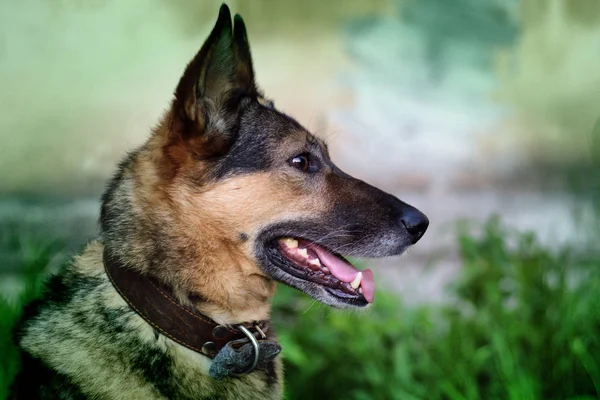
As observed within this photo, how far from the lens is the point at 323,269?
2.60 meters

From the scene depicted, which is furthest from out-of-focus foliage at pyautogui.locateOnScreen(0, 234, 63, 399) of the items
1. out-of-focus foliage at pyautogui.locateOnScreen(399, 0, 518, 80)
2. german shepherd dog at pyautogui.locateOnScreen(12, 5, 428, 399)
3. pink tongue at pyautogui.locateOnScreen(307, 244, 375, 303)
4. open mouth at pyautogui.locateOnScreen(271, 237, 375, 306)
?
out-of-focus foliage at pyautogui.locateOnScreen(399, 0, 518, 80)

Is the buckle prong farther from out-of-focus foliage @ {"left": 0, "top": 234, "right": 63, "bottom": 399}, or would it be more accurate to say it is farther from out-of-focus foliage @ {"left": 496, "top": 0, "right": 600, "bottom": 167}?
out-of-focus foliage @ {"left": 496, "top": 0, "right": 600, "bottom": 167}

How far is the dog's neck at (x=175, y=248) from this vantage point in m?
2.32

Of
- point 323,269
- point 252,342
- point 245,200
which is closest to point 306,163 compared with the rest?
point 245,200

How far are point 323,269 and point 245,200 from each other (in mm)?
452

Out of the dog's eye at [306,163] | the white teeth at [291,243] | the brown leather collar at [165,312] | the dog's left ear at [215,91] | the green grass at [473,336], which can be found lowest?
the green grass at [473,336]

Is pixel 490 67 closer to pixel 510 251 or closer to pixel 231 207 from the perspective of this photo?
pixel 510 251

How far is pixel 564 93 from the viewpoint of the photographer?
528cm

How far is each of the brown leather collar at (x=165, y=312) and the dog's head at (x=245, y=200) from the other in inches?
4.2

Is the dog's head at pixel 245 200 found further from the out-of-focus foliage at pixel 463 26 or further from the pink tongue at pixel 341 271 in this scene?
the out-of-focus foliage at pixel 463 26

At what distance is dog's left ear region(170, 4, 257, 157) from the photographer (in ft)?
7.35

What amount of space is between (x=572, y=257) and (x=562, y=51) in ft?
7.11

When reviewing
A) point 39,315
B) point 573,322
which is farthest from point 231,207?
point 573,322

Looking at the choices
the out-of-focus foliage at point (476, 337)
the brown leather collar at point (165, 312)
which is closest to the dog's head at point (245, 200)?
the brown leather collar at point (165, 312)
